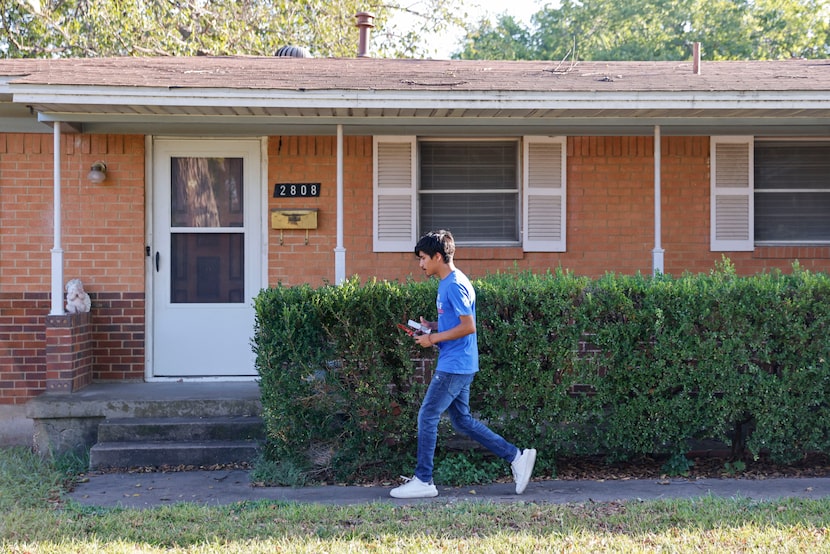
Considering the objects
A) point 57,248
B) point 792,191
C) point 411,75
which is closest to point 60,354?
point 57,248

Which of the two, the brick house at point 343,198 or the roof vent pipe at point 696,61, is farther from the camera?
the roof vent pipe at point 696,61

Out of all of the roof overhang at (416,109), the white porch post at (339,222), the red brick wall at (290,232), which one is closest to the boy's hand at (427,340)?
the white porch post at (339,222)

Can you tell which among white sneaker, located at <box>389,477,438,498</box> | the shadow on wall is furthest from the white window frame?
the shadow on wall

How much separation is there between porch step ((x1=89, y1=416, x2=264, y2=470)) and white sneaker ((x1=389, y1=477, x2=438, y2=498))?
1.55 metres

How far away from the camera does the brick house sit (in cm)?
820

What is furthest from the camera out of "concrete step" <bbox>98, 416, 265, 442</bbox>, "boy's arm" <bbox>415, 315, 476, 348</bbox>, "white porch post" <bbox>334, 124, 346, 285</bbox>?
"white porch post" <bbox>334, 124, 346, 285</bbox>

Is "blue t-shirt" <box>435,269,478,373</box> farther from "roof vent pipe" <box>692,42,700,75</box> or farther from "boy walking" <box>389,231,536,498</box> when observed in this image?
"roof vent pipe" <box>692,42,700,75</box>

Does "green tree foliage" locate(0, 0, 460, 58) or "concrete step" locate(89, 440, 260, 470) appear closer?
"concrete step" locate(89, 440, 260, 470)

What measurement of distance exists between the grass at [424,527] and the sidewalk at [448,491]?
0.24 metres

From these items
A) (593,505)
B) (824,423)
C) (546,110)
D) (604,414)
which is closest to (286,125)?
(546,110)

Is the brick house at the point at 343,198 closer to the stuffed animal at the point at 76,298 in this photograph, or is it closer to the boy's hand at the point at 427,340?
the stuffed animal at the point at 76,298

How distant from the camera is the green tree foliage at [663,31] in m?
23.7

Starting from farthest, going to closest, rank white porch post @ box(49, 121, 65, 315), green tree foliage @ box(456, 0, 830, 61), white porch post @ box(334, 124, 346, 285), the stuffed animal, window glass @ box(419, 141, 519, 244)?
green tree foliage @ box(456, 0, 830, 61) < window glass @ box(419, 141, 519, 244) < the stuffed animal < white porch post @ box(334, 124, 346, 285) < white porch post @ box(49, 121, 65, 315)

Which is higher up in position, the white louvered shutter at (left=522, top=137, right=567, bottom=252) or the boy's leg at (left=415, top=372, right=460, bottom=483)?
the white louvered shutter at (left=522, top=137, right=567, bottom=252)
